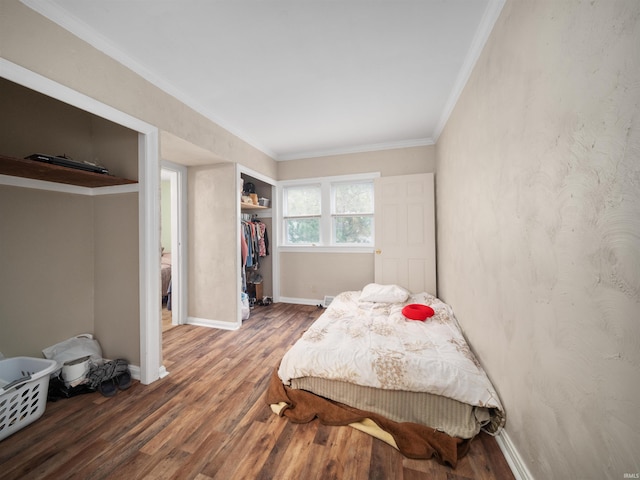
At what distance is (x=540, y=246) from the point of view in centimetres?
104

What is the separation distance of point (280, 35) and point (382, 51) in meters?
0.76

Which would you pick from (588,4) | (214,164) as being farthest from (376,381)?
(214,164)

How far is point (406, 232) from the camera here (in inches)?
137

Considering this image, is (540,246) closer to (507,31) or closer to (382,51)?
(507,31)

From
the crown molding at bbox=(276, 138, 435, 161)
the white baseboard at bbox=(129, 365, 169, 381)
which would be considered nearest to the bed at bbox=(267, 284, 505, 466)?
the white baseboard at bbox=(129, 365, 169, 381)

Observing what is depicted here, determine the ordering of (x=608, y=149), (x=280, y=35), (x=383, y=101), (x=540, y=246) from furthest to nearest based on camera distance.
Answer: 1. (x=383, y=101)
2. (x=280, y=35)
3. (x=540, y=246)
4. (x=608, y=149)

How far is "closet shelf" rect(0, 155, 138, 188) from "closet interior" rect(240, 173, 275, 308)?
1.90 m

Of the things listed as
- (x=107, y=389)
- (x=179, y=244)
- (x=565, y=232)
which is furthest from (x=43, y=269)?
(x=565, y=232)

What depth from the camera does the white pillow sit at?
2.90 metres

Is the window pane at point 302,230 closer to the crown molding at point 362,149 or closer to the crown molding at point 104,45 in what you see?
the crown molding at point 362,149

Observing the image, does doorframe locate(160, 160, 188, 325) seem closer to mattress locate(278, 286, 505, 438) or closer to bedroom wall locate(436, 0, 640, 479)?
mattress locate(278, 286, 505, 438)

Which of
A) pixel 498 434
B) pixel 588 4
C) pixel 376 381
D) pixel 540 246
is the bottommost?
pixel 498 434

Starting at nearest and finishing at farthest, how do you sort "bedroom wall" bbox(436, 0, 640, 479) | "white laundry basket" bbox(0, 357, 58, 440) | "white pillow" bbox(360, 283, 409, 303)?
"bedroom wall" bbox(436, 0, 640, 479) < "white laundry basket" bbox(0, 357, 58, 440) < "white pillow" bbox(360, 283, 409, 303)

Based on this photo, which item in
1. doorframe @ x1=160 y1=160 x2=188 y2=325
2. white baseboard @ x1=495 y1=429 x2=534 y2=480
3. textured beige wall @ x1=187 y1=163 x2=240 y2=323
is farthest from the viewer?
doorframe @ x1=160 y1=160 x2=188 y2=325
